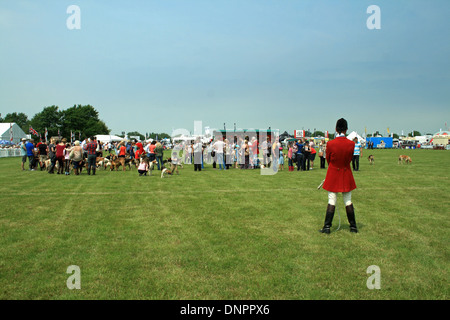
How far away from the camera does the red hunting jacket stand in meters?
6.85

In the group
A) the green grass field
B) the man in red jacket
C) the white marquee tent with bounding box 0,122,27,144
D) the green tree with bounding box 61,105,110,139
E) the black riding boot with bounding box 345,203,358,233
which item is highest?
the green tree with bounding box 61,105,110,139

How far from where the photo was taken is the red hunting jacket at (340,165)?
6.85m

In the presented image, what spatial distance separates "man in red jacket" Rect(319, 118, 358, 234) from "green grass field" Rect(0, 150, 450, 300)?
422 mm

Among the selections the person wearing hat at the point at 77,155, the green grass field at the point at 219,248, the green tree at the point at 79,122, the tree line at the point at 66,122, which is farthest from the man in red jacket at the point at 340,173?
the green tree at the point at 79,122

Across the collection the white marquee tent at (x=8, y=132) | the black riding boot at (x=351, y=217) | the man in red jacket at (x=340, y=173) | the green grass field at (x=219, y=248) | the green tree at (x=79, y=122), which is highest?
the green tree at (x=79, y=122)

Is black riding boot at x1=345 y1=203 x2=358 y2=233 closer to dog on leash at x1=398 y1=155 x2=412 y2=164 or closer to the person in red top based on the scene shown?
the person in red top

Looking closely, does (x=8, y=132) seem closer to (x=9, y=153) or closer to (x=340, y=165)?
(x=9, y=153)

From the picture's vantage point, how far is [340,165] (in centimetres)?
696

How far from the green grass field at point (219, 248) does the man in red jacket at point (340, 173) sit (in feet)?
1.39

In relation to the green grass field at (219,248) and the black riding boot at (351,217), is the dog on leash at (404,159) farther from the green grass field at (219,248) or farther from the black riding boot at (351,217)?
the black riding boot at (351,217)

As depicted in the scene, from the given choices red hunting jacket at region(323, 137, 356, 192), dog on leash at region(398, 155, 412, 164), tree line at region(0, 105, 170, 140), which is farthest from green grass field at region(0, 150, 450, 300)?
tree line at region(0, 105, 170, 140)

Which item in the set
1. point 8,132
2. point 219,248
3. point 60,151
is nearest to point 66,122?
point 8,132

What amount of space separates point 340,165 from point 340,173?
0.17m
